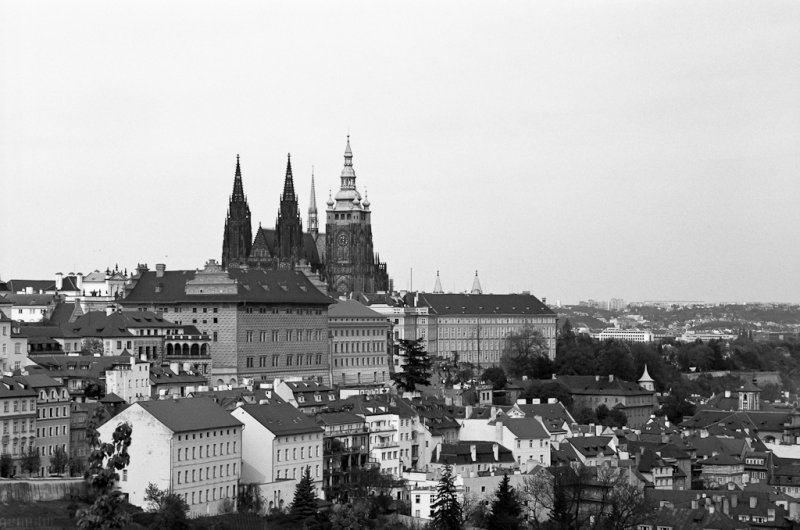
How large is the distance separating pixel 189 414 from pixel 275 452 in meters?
5.02

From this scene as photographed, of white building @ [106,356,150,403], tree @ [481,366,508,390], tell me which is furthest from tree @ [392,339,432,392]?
white building @ [106,356,150,403]

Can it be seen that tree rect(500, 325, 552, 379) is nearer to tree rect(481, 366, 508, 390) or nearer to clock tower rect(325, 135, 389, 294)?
tree rect(481, 366, 508, 390)

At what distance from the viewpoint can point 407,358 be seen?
133125 mm

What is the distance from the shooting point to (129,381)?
87750 mm

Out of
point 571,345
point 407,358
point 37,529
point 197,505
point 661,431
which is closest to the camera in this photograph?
point 37,529

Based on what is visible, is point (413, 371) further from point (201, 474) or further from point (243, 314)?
point (201, 474)

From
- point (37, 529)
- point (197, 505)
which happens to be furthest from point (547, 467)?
point (37, 529)

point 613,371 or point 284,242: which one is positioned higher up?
point 284,242

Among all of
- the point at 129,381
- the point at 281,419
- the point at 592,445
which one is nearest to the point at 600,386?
the point at 592,445

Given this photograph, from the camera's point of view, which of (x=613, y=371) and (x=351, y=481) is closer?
(x=351, y=481)

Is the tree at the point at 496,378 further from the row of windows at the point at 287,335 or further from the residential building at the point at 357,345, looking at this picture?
the row of windows at the point at 287,335

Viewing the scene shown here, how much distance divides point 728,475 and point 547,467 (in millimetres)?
15472

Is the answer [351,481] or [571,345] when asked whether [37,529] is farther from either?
[571,345]

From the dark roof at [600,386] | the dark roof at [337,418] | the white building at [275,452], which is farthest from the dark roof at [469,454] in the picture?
Result: the dark roof at [600,386]
